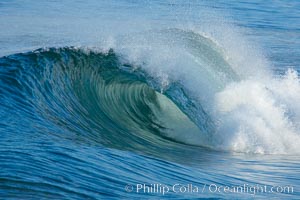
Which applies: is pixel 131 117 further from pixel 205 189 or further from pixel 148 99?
pixel 205 189

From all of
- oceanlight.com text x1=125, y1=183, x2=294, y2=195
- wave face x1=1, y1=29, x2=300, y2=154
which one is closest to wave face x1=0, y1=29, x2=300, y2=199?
wave face x1=1, y1=29, x2=300, y2=154

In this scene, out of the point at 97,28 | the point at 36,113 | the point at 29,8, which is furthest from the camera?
the point at 29,8

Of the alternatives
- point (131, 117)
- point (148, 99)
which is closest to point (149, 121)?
point (131, 117)

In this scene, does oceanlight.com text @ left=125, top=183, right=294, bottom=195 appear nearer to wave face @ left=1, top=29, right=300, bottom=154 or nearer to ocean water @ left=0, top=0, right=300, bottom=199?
ocean water @ left=0, top=0, right=300, bottom=199

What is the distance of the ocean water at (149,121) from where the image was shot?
7.12m

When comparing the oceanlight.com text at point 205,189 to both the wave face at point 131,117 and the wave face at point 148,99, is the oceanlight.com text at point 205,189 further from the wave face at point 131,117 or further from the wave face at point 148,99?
the wave face at point 148,99

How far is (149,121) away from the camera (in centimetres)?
1169

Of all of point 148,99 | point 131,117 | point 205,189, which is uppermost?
point 148,99

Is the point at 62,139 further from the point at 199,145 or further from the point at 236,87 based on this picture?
the point at 236,87

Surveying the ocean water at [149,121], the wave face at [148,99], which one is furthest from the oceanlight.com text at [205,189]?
the wave face at [148,99]

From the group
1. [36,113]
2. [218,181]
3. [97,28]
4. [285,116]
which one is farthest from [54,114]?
[97,28]

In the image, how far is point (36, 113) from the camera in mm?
9547

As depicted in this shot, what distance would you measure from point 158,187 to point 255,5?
27145 millimetres

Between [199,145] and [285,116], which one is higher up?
[285,116]
